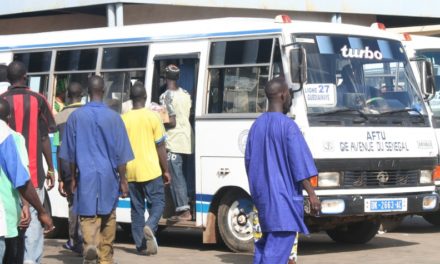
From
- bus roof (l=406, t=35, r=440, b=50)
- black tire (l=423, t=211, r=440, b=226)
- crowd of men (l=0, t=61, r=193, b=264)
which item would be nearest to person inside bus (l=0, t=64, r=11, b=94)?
crowd of men (l=0, t=61, r=193, b=264)

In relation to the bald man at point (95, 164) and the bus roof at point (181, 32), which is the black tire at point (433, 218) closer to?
the bus roof at point (181, 32)

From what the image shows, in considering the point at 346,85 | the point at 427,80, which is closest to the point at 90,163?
the point at 346,85

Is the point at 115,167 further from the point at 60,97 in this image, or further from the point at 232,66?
the point at 60,97

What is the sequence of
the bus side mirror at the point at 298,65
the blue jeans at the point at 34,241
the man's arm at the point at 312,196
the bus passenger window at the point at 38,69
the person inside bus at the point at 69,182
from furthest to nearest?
1. the bus passenger window at the point at 38,69
2. the bus side mirror at the point at 298,65
3. the person inside bus at the point at 69,182
4. the blue jeans at the point at 34,241
5. the man's arm at the point at 312,196

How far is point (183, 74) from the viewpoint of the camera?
12.8 meters

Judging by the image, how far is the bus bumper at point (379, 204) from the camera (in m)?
11.3

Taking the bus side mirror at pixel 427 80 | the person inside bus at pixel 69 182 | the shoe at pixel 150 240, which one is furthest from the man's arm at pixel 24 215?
the bus side mirror at pixel 427 80

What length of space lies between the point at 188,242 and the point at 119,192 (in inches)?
170

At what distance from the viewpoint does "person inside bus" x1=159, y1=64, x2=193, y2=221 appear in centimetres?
1240

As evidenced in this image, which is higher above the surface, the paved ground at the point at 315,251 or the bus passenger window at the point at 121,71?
the bus passenger window at the point at 121,71

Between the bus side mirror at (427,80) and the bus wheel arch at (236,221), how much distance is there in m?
2.57

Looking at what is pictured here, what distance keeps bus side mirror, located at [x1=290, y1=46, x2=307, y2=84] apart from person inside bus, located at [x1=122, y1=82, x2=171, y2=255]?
1.64 metres

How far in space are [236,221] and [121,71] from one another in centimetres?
258

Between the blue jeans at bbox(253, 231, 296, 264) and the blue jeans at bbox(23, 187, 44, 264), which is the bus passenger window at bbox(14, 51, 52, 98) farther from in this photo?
the blue jeans at bbox(253, 231, 296, 264)
